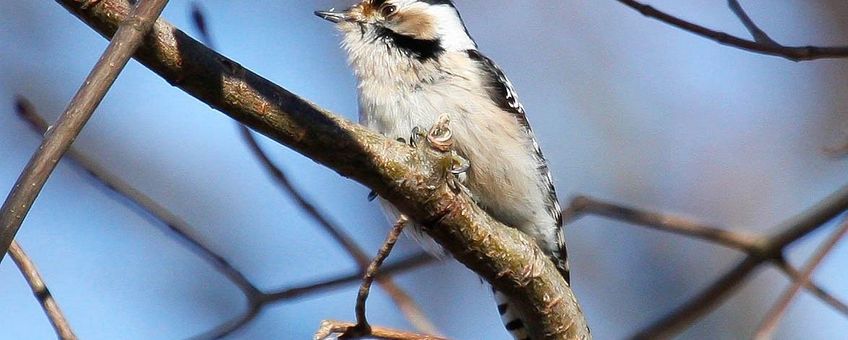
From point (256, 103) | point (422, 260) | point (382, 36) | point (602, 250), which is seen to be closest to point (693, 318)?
point (422, 260)

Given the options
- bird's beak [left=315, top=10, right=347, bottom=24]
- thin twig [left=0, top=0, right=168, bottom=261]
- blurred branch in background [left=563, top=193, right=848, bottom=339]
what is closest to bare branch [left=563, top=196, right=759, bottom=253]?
blurred branch in background [left=563, top=193, right=848, bottom=339]

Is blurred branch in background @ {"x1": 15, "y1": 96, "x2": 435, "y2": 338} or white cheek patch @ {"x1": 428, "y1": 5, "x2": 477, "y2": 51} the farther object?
white cheek patch @ {"x1": 428, "y1": 5, "x2": 477, "y2": 51}

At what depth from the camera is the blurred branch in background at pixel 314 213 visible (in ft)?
11.5

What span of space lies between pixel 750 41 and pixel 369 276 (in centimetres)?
128

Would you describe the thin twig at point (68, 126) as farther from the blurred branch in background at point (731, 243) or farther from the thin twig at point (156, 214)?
the blurred branch in background at point (731, 243)

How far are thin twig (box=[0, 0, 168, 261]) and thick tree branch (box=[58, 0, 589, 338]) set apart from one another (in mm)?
595

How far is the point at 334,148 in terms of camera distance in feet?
9.79

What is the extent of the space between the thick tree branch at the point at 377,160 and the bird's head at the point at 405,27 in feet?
4.64

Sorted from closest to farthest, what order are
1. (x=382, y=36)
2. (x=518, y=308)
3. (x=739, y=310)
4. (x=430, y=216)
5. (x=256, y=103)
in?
(x=256, y=103), (x=430, y=216), (x=518, y=308), (x=382, y=36), (x=739, y=310)

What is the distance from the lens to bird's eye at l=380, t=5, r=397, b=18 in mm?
5035

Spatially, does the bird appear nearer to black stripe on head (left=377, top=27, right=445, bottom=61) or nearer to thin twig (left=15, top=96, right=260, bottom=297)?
black stripe on head (left=377, top=27, right=445, bottom=61)

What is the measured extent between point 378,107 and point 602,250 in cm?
468

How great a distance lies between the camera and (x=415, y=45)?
15.5 feet

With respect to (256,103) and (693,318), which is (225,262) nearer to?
(256,103)
